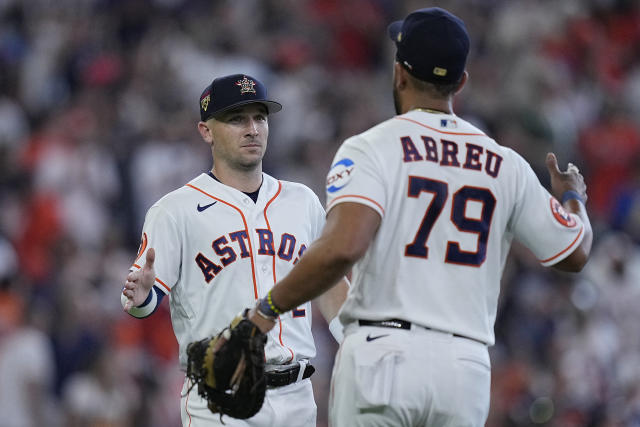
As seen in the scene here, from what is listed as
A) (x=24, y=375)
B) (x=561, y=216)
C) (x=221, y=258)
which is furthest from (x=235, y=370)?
(x=24, y=375)

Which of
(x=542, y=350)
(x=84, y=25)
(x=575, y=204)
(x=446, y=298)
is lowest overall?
(x=542, y=350)

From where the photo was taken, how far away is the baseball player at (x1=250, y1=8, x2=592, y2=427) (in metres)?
3.87

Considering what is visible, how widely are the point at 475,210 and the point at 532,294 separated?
21.4 feet

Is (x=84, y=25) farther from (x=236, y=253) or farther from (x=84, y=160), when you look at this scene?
(x=236, y=253)

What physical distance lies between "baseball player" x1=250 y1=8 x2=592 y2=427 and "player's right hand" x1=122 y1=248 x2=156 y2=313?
0.89 metres

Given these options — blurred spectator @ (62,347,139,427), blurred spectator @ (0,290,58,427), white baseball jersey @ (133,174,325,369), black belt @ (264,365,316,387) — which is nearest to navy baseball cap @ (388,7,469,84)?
white baseball jersey @ (133,174,325,369)

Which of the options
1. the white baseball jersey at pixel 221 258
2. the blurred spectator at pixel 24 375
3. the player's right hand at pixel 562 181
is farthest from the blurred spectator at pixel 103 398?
the player's right hand at pixel 562 181

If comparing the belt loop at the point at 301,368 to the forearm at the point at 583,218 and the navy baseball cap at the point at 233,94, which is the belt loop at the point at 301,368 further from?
the forearm at the point at 583,218

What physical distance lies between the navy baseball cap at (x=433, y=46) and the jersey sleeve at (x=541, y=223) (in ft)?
1.53

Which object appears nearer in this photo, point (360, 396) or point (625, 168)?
point (360, 396)

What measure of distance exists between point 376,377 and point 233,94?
1.93m

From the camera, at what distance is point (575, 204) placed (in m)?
4.46

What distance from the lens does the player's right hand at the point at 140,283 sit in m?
4.69

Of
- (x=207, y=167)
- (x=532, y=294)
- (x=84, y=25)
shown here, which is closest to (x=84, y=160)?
(x=207, y=167)
